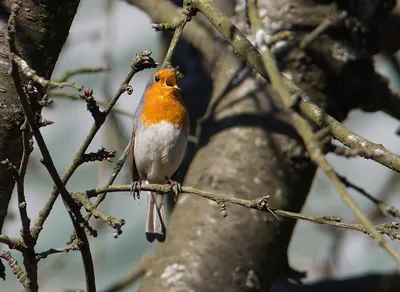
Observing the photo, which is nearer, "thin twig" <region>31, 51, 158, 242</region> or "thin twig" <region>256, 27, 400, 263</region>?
"thin twig" <region>256, 27, 400, 263</region>

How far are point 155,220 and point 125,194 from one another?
223cm

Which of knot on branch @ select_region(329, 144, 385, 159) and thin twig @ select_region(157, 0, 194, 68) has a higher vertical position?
thin twig @ select_region(157, 0, 194, 68)

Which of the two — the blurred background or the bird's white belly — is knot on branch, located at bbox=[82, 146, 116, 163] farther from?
the blurred background

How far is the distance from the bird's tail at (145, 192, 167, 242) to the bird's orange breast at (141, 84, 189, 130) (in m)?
0.45

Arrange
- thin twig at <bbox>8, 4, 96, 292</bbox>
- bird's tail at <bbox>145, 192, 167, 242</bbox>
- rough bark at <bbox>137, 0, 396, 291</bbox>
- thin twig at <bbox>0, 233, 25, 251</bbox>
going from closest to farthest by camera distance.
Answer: thin twig at <bbox>8, 4, 96, 292</bbox> < thin twig at <bbox>0, 233, 25, 251</bbox> < rough bark at <bbox>137, 0, 396, 291</bbox> < bird's tail at <bbox>145, 192, 167, 242</bbox>

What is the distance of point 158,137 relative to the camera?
3566 mm

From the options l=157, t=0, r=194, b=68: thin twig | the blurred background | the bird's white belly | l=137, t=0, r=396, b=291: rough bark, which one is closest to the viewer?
l=157, t=0, r=194, b=68: thin twig

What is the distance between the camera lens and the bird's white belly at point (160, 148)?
11.6 ft

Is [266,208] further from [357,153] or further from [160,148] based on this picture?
[160,148]

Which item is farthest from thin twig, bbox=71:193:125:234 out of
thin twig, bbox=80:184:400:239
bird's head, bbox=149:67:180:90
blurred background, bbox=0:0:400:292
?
blurred background, bbox=0:0:400:292

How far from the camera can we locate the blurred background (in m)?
5.66

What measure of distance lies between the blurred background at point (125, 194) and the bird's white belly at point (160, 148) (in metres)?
1.29

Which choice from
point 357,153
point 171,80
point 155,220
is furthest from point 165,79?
point 357,153

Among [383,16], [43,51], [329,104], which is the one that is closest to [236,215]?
[329,104]
